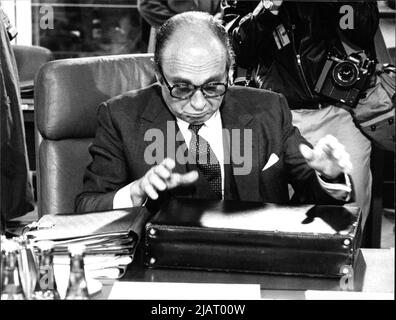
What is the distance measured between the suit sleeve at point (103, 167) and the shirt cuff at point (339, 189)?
0.48 meters

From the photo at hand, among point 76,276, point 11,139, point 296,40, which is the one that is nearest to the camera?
point 76,276

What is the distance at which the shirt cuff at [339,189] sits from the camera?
1.58m

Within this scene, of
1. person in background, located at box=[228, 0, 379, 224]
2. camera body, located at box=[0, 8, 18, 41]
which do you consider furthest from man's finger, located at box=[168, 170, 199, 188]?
camera body, located at box=[0, 8, 18, 41]

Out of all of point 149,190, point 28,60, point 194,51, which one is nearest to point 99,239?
point 149,190

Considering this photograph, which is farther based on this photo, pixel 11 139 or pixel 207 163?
pixel 11 139

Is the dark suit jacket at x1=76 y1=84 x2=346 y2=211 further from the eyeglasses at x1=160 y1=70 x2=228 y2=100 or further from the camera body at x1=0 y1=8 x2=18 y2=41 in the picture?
the camera body at x1=0 y1=8 x2=18 y2=41

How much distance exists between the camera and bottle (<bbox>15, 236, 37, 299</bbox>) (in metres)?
1.04

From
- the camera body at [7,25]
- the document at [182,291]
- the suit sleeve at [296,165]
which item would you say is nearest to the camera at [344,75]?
the suit sleeve at [296,165]

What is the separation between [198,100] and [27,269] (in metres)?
0.71

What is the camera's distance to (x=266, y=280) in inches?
47.6

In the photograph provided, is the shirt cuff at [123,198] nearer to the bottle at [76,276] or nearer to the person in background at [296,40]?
the bottle at [76,276]

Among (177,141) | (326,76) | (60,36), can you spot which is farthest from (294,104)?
(60,36)

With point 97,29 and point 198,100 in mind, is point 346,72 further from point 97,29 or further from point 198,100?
point 97,29

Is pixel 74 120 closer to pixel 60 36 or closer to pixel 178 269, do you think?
pixel 178 269
